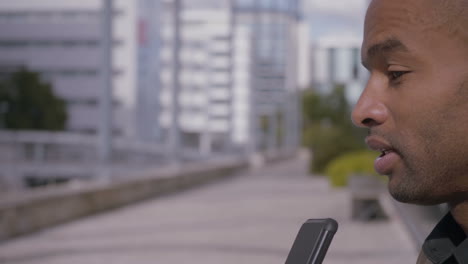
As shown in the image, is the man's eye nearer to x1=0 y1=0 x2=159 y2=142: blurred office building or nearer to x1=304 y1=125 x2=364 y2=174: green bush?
x1=304 y1=125 x2=364 y2=174: green bush

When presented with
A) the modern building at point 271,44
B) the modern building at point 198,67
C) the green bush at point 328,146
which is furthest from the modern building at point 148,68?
the green bush at point 328,146

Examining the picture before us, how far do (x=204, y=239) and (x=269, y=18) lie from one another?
151 meters

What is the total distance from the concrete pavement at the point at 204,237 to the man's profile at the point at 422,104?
7451 mm

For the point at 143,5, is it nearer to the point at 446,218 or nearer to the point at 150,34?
the point at 150,34

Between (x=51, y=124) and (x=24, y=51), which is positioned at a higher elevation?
(x=24, y=51)

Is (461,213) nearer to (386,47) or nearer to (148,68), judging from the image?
(386,47)

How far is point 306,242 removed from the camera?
792 millimetres

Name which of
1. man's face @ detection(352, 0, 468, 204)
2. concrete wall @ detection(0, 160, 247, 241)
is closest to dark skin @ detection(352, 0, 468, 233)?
man's face @ detection(352, 0, 468, 204)

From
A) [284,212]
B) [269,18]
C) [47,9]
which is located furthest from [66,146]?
[269,18]

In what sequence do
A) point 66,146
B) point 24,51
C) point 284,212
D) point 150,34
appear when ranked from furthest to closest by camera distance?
point 150,34 → point 24,51 → point 66,146 → point 284,212

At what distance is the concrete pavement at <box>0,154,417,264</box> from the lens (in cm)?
864

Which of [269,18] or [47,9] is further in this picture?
[269,18]

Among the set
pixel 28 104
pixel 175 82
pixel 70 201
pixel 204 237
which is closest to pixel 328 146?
pixel 175 82

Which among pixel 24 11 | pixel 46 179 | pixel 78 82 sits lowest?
pixel 46 179
